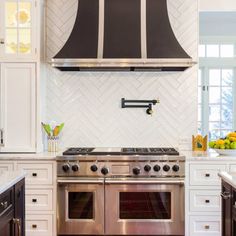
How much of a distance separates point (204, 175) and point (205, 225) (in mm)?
526

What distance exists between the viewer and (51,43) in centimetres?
433

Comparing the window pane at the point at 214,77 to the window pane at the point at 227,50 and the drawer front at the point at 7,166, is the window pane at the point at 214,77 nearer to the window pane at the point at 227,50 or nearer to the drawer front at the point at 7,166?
the window pane at the point at 227,50

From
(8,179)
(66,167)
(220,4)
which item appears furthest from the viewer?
(220,4)

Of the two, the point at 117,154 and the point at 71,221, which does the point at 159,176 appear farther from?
the point at 71,221

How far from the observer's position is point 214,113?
5777 millimetres

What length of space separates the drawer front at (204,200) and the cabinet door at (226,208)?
99cm

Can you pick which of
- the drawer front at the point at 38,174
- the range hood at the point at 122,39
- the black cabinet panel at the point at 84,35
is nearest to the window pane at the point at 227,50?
the range hood at the point at 122,39

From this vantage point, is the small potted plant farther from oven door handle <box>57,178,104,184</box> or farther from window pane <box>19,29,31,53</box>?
window pane <box>19,29,31,53</box>

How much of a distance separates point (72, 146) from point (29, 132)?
2.16 ft

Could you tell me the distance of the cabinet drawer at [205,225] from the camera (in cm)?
371

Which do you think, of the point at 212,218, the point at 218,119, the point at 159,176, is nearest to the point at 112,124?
the point at 159,176

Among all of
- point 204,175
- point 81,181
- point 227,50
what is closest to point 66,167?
point 81,181

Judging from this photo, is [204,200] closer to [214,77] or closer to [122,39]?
[122,39]

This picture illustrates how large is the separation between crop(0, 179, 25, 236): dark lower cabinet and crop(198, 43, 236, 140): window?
3822mm
